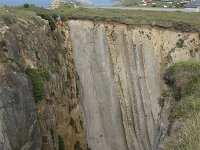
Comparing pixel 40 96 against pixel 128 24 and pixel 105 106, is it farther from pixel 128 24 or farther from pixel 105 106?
pixel 128 24

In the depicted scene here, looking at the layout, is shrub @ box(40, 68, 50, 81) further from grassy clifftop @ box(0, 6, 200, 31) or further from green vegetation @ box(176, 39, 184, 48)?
green vegetation @ box(176, 39, 184, 48)

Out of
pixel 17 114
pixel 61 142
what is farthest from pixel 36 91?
pixel 61 142

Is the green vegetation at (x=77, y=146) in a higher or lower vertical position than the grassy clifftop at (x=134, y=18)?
lower

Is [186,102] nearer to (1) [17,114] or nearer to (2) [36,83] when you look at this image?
(1) [17,114]

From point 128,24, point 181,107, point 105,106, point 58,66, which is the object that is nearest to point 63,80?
point 58,66

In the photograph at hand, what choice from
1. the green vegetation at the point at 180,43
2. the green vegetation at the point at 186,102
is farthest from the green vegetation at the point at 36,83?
the green vegetation at the point at 180,43

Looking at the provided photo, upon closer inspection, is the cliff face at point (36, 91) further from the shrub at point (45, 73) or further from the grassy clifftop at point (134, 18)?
the grassy clifftop at point (134, 18)
